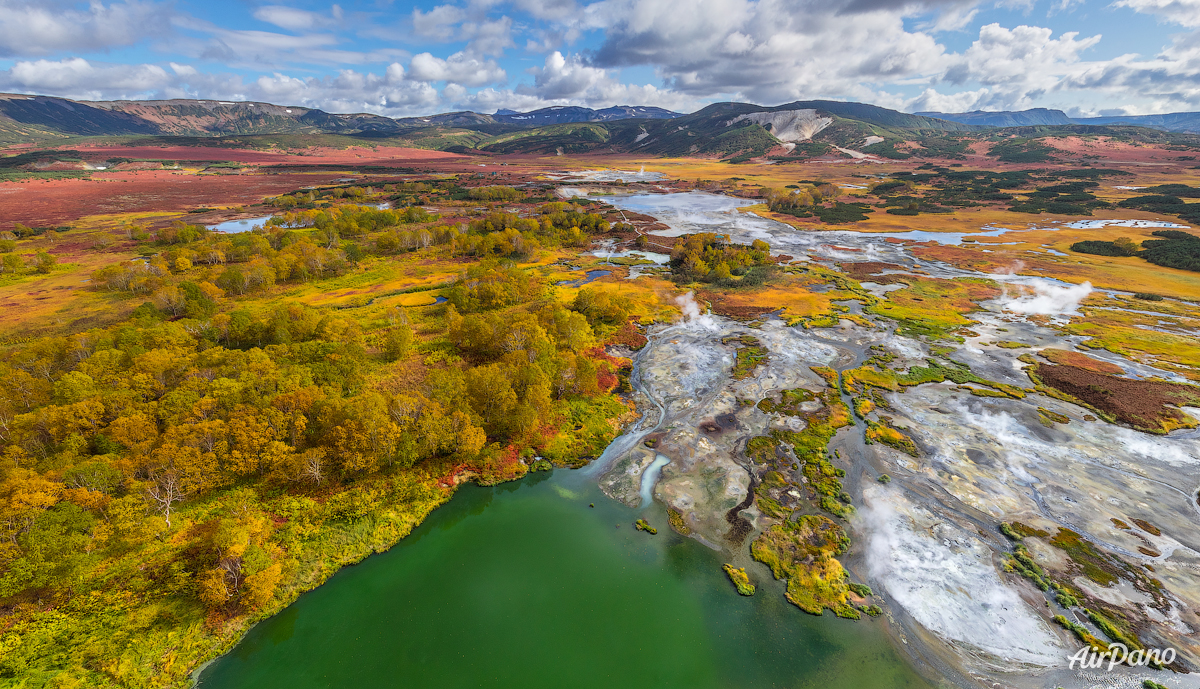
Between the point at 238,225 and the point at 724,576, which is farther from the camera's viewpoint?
the point at 238,225

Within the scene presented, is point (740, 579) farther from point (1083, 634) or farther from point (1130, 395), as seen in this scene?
point (1130, 395)

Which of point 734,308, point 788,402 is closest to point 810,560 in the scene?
point 788,402

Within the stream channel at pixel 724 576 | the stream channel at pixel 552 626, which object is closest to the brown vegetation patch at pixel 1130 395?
the stream channel at pixel 724 576

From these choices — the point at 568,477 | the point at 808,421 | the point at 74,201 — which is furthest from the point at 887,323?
the point at 74,201

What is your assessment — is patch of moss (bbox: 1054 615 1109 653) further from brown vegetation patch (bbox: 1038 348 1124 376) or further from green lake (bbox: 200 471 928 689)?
brown vegetation patch (bbox: 1038 348 1124 376)

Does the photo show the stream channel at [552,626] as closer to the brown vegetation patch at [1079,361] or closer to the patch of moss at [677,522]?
the patch of moss at [677,522]
